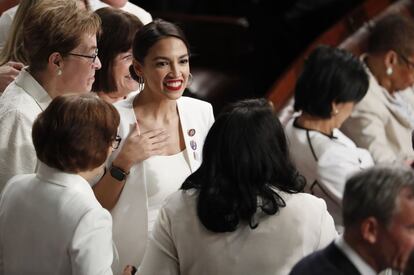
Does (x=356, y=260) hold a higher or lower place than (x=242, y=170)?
higher

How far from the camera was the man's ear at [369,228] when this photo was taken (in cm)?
273

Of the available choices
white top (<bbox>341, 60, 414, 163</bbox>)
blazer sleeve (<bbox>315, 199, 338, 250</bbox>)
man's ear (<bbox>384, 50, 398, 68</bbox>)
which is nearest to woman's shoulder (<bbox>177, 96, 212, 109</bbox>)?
blazer sleeve (<bbox>315, 199, 338, 250</bbox>)

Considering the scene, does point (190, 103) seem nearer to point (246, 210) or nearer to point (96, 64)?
point (96, 64)

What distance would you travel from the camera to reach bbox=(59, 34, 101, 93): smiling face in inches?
148

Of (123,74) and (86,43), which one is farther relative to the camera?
(123,74)

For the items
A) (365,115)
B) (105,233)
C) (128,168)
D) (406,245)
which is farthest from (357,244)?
(365,115)

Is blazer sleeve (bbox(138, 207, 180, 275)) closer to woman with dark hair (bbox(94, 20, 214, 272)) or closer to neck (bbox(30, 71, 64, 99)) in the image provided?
woman with dark hair (bbox(94, 20, 214, 272))

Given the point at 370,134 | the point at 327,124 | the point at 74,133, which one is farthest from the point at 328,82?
the point at 74,133

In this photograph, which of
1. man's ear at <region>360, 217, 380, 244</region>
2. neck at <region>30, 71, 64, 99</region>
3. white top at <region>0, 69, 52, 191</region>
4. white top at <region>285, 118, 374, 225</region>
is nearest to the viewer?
man's ear at <region>360, 217, 380, 244</region>

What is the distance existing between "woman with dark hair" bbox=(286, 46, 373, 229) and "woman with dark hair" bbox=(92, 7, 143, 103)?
0.86m

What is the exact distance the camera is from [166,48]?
156 inches

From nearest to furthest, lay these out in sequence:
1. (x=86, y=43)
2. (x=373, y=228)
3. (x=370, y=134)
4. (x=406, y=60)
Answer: (x=373, y=228) < (x=86, y=43) < (x=370, y=134) < (x=406, y=60)

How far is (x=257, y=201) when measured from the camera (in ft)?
10.4

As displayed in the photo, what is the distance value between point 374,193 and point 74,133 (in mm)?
901
